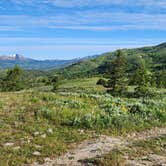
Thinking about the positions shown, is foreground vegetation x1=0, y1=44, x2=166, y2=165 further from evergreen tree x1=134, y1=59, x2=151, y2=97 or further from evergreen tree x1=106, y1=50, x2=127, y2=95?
evergreen tree x1=106, y1=50, x2=127, y2=95

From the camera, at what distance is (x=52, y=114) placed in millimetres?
18953

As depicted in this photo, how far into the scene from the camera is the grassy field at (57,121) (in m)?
14.4

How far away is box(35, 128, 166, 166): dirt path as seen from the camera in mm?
13422

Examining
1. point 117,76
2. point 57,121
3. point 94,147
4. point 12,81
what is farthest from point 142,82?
point 94,147

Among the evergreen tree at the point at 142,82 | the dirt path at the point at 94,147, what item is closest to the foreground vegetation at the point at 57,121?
the dirt path at the point at 94,147

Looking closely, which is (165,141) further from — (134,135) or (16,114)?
(16,114)

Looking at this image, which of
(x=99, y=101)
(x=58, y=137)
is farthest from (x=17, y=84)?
(x=58, y=137)

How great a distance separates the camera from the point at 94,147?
14.9 metres

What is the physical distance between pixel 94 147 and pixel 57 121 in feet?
12.3

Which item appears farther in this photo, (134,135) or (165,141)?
(134,135)

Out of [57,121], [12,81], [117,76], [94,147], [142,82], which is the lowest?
[12,81]

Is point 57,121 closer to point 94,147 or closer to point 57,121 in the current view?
point 57,121

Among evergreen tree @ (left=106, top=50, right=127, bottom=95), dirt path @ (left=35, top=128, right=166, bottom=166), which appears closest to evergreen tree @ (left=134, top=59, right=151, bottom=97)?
evergreen tree @ (left=106, top=50, right=127, bottom=95)

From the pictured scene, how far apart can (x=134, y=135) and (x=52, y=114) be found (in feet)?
13.8
